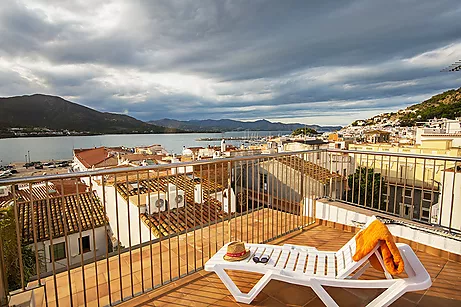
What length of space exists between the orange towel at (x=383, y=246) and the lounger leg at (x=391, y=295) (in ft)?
0.35

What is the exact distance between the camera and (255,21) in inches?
352

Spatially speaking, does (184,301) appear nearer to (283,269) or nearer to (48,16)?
(283,269)

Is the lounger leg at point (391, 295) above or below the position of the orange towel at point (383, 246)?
below

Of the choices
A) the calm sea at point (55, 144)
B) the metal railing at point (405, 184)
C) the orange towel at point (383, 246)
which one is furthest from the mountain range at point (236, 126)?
the orange towel at point (383, 246)

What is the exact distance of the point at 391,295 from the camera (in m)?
1.71

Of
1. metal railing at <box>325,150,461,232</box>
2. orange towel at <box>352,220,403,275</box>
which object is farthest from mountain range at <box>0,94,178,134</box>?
orange towel at <box>352,220,403,275</box>

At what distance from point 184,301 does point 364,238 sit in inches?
63.8

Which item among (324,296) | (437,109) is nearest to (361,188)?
(324,296)

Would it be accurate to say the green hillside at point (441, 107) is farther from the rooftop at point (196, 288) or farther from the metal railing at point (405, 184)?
the rooftop at point (196, 288)

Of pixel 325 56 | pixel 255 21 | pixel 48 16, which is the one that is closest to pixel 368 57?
pixel 325 56

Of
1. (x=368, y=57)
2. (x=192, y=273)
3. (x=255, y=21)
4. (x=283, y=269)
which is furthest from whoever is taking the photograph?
(x=368, y=57)

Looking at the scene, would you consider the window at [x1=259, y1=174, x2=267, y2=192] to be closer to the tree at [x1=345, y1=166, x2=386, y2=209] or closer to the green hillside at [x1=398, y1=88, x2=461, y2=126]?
the tree at [x1=345, y1=166, x2=386, y2=209]

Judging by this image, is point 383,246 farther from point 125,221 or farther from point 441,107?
point 441,107

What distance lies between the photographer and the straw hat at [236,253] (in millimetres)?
2191
